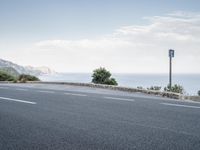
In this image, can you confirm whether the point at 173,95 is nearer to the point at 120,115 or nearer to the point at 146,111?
the point at 146,111

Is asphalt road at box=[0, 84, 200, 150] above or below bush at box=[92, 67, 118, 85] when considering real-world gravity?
below

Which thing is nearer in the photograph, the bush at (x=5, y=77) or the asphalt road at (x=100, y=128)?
the asphalt road at (x=100, y=128)

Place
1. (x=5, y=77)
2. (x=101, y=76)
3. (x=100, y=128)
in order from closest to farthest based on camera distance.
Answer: (x=100, y=128)
(x=101, y=76)
(x=5, y=77)

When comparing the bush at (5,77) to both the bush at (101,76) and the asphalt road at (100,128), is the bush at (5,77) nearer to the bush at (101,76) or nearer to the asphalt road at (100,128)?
the bush at (101,76)

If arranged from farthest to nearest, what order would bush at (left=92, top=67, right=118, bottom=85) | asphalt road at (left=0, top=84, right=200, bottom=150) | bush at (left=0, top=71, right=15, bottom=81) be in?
bush at (left=0, top=71, right=15, bottom=81) → bush at (left=92, top=67, right=118, bottom=85) → asphalt road at (left=0, top=84, right=200, bottom=150)

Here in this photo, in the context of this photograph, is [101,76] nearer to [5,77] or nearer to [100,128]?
[5,77]

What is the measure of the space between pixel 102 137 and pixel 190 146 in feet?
4.98

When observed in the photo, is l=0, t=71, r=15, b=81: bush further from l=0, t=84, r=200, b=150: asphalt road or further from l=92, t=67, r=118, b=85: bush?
l=0, t=84, r=200, b=150: asphalt road

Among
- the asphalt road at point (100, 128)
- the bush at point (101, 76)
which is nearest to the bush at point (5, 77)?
the bush at point (101, 76)

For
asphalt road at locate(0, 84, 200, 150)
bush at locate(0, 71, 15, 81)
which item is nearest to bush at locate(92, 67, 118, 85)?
bush at locate(0, 71, 15, 81)

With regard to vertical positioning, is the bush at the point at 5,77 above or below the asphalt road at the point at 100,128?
above

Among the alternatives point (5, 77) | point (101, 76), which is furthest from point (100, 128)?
point (5, 77)

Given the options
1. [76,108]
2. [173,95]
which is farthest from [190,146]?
[173,95]

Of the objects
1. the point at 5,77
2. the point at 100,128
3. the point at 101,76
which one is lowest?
the point at 100,128
